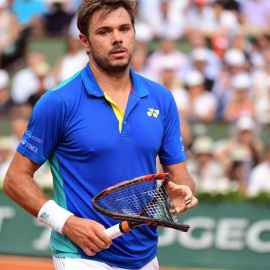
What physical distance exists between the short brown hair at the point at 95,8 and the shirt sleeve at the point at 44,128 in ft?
1.41

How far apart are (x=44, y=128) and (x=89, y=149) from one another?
0.26m

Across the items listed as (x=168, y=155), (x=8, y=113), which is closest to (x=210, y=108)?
(x=8, y=113)

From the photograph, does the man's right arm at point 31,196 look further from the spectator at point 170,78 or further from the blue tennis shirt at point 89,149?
the spectator at point 170,78

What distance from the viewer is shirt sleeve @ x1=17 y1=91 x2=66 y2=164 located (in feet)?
12.7

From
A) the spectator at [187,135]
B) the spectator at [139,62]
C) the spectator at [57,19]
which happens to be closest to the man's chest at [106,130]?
the spectator at [187,135]

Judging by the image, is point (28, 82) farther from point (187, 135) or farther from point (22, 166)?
point (22, 166)

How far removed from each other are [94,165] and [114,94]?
44 centimetres

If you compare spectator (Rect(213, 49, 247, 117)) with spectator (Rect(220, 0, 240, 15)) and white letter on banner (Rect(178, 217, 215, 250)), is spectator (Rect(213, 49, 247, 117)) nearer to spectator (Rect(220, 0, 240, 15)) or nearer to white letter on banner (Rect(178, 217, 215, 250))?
spectator (Rect(220, 0, 240, 15))

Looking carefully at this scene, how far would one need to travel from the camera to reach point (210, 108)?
34.8 ft

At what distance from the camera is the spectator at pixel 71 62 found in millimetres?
11602

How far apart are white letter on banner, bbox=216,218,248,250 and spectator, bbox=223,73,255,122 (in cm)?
182

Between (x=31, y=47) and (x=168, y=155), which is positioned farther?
(x=31, y=47)

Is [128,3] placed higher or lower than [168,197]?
higher

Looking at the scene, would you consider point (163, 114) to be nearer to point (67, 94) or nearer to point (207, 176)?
point (67, 94)
